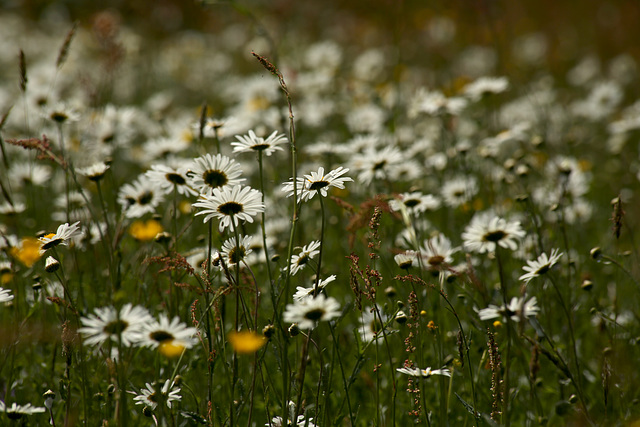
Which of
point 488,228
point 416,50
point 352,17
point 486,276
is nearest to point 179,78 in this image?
point 416,50

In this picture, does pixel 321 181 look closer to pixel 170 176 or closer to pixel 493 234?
pixel 493 234

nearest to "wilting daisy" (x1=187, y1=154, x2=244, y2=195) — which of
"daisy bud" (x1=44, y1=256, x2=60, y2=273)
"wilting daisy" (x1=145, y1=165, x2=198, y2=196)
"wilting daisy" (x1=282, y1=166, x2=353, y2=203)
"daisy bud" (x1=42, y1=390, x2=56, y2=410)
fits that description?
"wilting daisy" (x1=282, y1=166, x2=353, y2=203)

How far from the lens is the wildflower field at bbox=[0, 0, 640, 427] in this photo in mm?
1896

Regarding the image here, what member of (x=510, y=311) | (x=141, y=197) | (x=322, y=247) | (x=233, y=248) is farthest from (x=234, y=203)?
(x=141, y=197)

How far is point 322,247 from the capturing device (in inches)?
68.1

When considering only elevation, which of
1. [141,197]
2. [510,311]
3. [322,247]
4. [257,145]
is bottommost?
[510,311]

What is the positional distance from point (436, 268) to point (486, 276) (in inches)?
37.0

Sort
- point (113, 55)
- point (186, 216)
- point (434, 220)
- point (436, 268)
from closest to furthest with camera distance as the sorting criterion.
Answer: point (436, 268) < point (113, 55) < point (186, 216) < point (434, 220)

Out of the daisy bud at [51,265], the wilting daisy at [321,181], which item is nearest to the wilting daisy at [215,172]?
the wilting daisy at [321,181]

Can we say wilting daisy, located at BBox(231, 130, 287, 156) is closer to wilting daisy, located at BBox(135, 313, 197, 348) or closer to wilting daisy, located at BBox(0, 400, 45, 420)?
wilting daisy, located at BBox(135, 313, 197, 348)

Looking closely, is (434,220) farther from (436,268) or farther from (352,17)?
(352,17)

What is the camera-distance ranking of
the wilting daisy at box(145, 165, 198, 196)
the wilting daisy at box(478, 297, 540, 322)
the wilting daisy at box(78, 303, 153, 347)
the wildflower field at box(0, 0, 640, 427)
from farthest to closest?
1. the wilting daisy at box(145, 165, 198, 196)
2. the wildflower field at box(0, 0, 640, 427)
3. the wilting daisy at box(478, 297, 540, 322)
4. the wilting daisy at box(78, 303, 153, 347)

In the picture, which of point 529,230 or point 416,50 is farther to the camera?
point 416,50

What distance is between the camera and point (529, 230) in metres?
2.93
